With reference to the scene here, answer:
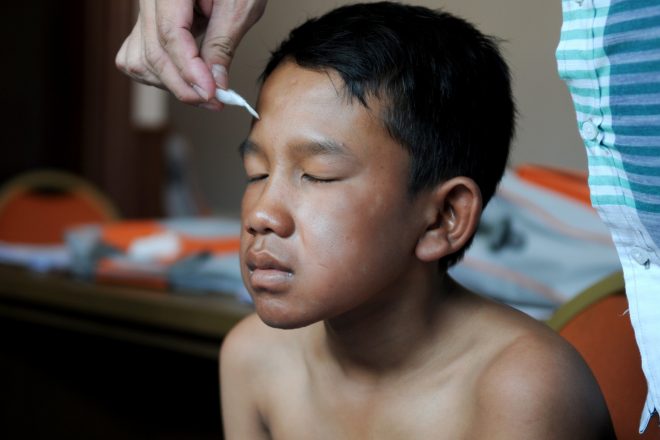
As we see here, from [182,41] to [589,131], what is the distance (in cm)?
46

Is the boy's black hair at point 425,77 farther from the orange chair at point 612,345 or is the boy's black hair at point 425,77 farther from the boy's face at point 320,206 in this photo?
the orange chair at point 612,345

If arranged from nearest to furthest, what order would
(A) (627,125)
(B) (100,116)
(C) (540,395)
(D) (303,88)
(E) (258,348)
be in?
1. (A) (627,125)
2. (C) (540,395)
3. (D) (303,88)
4. (E) (258,348)
5. (B) (100,116)

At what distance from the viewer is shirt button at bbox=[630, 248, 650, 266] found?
2.80 ft

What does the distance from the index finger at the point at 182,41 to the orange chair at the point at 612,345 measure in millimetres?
485

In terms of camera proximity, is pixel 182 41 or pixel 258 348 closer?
pixel 182 41

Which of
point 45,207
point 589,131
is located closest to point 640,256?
point 589,131

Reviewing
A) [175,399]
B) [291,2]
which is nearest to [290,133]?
[175,399]

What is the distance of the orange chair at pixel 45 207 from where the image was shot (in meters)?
3.63

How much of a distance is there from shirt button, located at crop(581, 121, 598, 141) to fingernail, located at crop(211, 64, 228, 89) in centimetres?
40

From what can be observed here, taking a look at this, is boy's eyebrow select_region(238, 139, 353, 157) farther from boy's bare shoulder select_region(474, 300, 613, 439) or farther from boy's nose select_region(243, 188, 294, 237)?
boy's bare shoulder select_region(474, 300, 613, 439)

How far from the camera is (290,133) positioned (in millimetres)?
1027

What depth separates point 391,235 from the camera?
1.04 m

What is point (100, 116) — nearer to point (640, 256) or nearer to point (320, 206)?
point (320, 206)

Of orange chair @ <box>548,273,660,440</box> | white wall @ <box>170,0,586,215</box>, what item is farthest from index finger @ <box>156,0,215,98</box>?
white wall @ <box>170,0,586,215</box>
